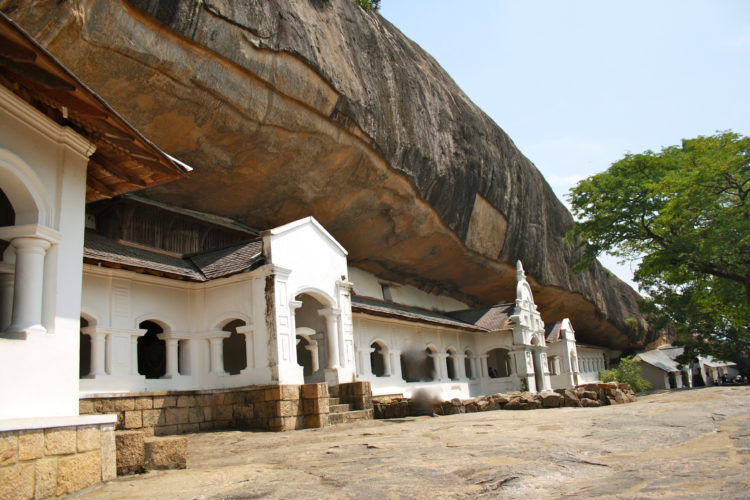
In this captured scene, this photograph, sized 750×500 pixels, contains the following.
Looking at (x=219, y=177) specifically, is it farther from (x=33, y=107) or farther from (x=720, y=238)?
(x=720, y=238)

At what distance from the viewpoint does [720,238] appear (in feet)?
67.9

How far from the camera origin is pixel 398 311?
21.1 metres

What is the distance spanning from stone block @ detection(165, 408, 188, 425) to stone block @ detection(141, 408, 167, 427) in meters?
0.08

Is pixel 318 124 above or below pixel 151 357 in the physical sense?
above

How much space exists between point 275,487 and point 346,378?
10036mm

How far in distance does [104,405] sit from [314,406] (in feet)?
13.0

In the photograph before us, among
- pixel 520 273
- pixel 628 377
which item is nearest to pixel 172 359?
pixel 520 273

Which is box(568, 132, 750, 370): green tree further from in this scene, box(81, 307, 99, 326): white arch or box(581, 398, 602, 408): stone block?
box(81, 307, 99, 326): white arch

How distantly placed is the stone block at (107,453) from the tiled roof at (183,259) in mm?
5796

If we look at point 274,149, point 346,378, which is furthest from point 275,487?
point 274,149

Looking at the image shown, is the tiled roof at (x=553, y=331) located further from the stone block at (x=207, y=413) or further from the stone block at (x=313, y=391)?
the stone block at (x=207, y=413)

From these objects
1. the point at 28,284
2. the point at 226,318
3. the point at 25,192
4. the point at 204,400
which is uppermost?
the point at 25,192

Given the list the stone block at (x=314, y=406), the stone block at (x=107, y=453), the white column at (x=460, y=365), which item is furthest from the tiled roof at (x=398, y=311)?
the stone block at (x=107, y=453)

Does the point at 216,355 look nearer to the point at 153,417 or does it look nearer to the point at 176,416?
the point at 176,416
